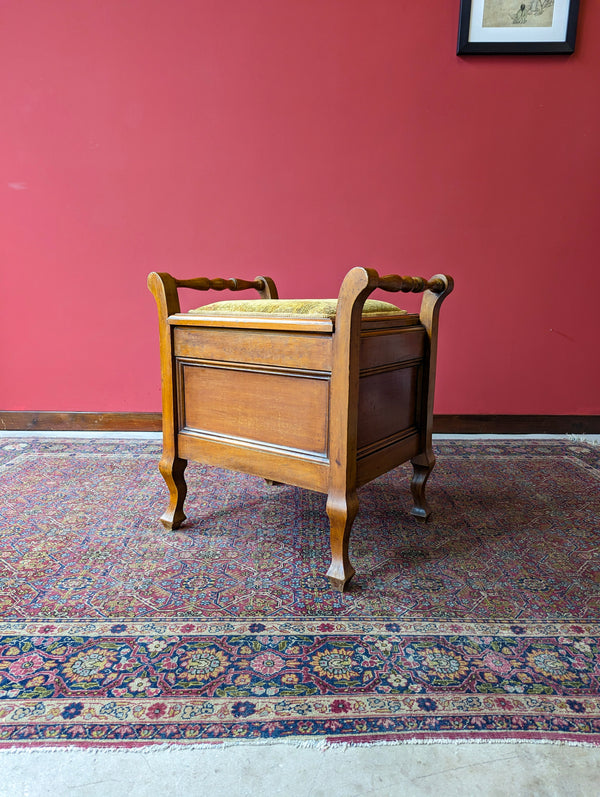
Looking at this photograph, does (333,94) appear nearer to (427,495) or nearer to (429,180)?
(429,180)

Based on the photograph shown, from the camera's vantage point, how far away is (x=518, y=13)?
2.40 m

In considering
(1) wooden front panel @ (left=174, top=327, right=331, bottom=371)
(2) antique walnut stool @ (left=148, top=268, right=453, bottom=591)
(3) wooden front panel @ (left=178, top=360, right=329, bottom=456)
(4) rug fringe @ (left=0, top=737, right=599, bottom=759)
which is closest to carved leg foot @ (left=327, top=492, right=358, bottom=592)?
(2) antique walnut stool @ (left=148, top=268, right=453, bottom=591)

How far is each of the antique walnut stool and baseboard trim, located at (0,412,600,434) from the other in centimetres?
110

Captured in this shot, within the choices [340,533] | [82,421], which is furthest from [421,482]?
[82,421]

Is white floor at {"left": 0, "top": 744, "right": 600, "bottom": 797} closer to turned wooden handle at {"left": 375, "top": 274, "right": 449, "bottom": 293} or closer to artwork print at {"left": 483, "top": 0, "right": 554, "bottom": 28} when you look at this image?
turned wooden handle at {"left": 375, "top": 274, "right": 449, "bottom": 293}

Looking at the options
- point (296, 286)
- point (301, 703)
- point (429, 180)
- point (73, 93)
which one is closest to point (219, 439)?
point (301, 703)

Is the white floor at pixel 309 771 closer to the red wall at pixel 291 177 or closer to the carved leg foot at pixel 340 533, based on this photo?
the carved leg foot at pixel 340 533

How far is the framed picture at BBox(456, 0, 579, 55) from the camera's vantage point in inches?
93.9

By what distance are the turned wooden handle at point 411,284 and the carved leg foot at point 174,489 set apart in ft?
2.80

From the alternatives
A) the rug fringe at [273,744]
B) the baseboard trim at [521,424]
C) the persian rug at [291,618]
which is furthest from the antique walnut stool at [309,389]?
the baseboard trim at [521,424]

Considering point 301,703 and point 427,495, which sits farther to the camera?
point 427,495

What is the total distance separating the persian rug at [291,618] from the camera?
89cm

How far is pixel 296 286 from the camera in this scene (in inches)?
103

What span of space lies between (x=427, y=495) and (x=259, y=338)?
970mm
